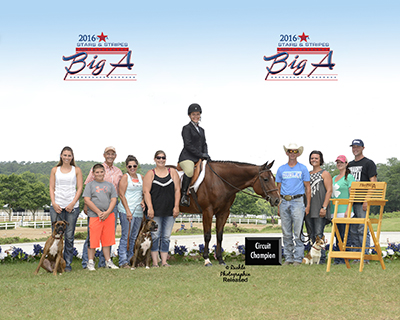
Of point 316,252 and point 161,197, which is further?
point 316,252

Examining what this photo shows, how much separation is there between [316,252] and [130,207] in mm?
3982

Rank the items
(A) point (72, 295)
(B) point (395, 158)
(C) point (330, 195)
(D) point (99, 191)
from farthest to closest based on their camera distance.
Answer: (B) point (395, 158)
(C) point (330, 195)
(D) point (99, 191)
(A) point (72, 295)

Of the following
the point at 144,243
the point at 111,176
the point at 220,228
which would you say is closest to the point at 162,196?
the point at 144,243

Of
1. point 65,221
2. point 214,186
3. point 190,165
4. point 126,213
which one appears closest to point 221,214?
point 214,186

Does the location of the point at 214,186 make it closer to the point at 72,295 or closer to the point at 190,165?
the point at 190,165

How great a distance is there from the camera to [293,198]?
8422 millimetres

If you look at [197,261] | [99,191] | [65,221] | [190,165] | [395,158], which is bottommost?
[197,261]

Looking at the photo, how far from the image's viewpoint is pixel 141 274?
749 centimetres

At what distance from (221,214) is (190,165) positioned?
49.4 inches

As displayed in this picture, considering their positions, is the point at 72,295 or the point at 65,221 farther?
the point at 65,221

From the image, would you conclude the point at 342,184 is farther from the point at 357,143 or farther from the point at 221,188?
the point at 221,188

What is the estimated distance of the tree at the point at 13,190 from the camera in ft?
211

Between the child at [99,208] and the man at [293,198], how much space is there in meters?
3.45

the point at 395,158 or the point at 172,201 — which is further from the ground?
the point at 395,158
